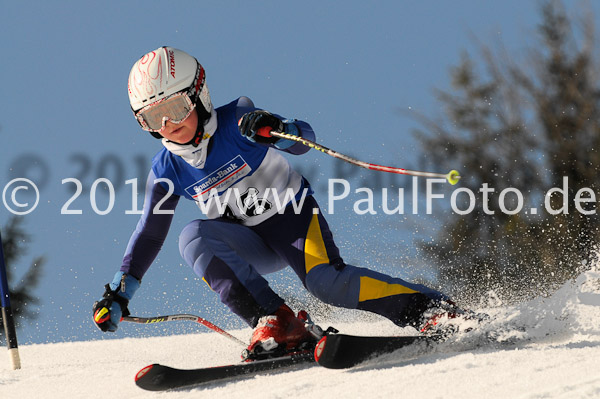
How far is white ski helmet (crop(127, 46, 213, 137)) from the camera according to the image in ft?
11.6

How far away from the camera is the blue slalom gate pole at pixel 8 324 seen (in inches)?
167

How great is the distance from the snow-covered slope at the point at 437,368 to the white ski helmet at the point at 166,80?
4.78 feet

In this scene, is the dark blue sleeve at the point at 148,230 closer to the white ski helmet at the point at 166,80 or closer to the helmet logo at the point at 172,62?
the white ski helmet at the point at 166,80

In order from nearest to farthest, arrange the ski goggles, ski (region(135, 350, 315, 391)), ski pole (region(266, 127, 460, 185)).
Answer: ski pole (region(266, 127, 460, 185)) < ski (region(135, 350, 315, 391)) < the ski goggles

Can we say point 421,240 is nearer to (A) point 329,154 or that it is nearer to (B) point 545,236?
(B) point 545,236

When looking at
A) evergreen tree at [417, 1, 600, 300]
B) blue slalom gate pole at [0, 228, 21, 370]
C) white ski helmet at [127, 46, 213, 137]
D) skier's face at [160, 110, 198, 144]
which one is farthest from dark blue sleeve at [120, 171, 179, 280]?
evergreen tree at [417, 1, 600, 300]

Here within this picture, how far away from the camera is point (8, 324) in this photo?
4.33 m

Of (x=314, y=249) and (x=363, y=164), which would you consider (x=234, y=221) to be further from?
(x=363, y=164)

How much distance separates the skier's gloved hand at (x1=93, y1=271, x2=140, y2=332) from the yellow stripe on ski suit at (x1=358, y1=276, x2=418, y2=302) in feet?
4.10

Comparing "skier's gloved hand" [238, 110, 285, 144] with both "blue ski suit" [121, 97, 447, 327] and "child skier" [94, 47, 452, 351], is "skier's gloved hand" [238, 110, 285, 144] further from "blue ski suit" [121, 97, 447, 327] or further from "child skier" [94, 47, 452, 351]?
"blue ski suit" [121, 97, 447, 327]

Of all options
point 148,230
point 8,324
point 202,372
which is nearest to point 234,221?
point 148,230

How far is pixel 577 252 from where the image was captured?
11.6m

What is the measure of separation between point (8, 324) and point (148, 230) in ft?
4.28

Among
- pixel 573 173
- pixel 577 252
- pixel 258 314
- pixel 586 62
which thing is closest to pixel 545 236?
pixel 577 252
